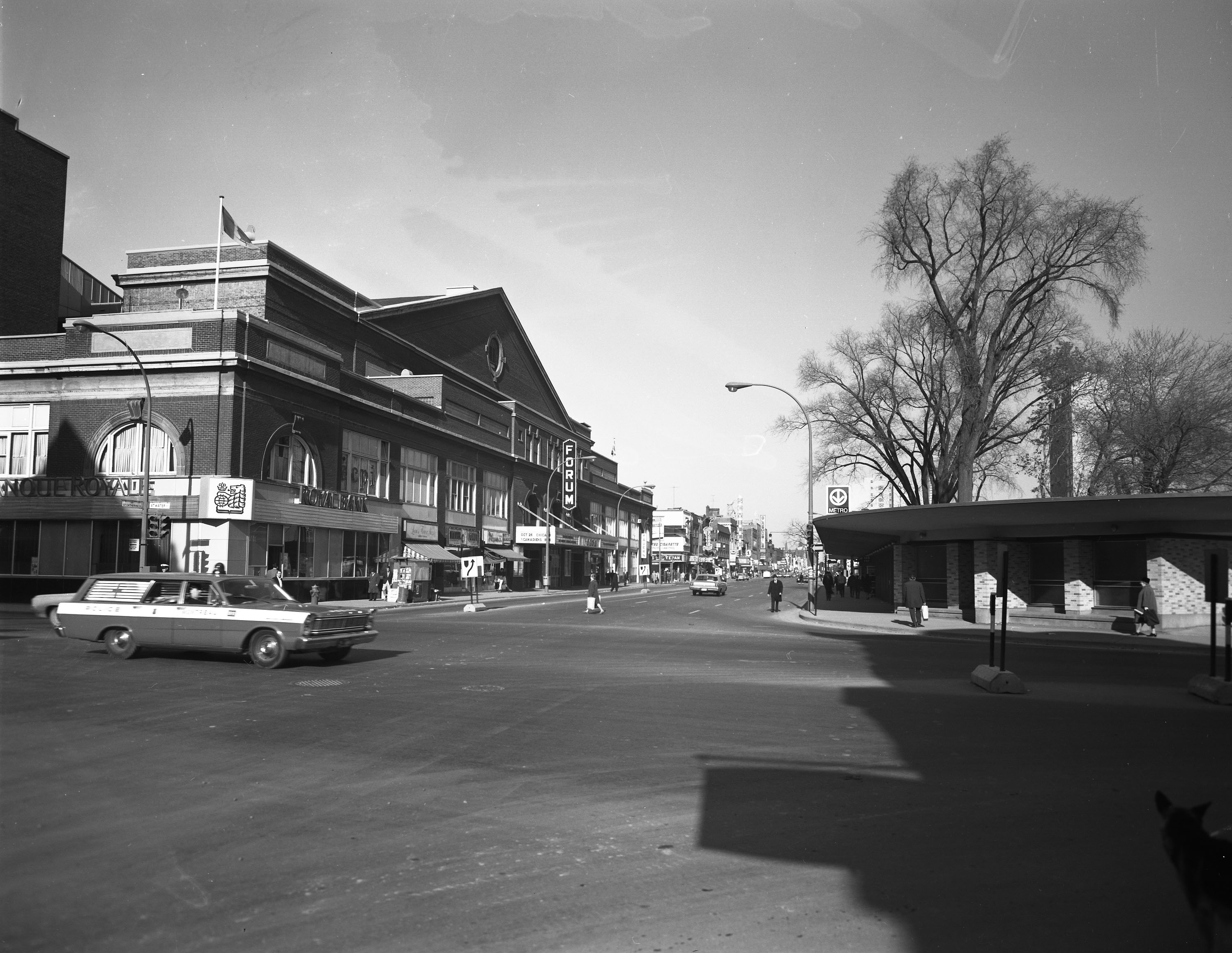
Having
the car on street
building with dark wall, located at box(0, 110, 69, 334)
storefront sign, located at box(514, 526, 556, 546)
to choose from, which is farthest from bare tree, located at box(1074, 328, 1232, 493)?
building with dark wall, located at box(0, 110, 69, 334)

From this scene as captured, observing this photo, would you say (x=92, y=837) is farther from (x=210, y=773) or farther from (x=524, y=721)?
(x=524, y=721)

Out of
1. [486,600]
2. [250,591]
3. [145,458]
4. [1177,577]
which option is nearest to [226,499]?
[145,458]

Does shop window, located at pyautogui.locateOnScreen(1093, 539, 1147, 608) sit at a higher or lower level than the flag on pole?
lower

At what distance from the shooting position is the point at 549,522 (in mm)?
81750

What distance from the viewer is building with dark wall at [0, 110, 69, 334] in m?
47.8

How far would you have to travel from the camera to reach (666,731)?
11.0 meters

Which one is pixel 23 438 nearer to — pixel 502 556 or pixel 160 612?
pixel 160 612

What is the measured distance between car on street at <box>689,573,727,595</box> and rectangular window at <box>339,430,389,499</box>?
81.4 feet

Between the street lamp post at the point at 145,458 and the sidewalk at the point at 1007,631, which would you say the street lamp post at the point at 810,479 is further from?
the street lamp post at the point at 145,458

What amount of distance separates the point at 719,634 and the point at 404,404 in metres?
34.4

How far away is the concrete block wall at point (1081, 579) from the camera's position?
31.7m

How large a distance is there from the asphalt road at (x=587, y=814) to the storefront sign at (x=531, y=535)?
58.6m

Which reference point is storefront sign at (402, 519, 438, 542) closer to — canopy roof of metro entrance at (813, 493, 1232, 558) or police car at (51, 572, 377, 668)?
canopy roof of metro entrance at (813, 493, 1232, 558)

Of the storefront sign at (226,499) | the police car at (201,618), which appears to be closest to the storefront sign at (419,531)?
the storefront sign at (226,499)
